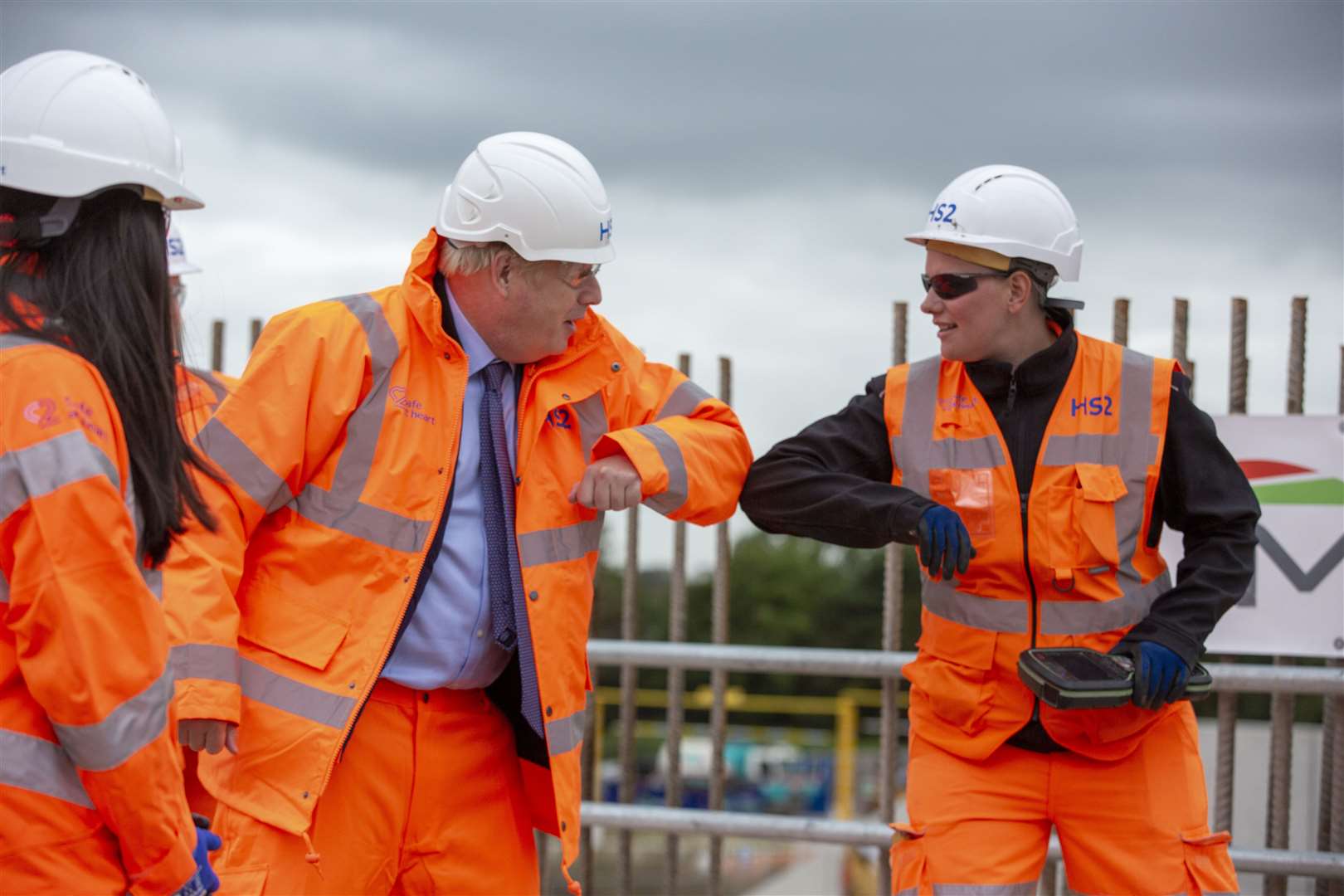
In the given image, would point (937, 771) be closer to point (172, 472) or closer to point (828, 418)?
point (828, 418)

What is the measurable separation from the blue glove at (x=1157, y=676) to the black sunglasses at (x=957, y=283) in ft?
3.96

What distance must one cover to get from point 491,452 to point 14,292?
5.07 feet

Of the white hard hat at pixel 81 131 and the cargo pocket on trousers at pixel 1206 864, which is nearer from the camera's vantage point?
the white hard hat at pixel 81 131

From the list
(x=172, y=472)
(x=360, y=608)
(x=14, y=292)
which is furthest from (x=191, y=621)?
(x=14, y=292)

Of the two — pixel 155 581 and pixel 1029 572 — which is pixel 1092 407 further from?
pixel 155 581

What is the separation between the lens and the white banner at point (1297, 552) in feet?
19.4

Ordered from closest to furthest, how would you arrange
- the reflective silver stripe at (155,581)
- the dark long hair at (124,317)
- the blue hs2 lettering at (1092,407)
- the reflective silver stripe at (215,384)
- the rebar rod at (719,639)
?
1. the dark long hair at (124,317)
2. the reflective silver stripe at (155,581)
3. the blue hs2 lettering at (1092,407)
4. the reflective silver stripe at (215,384)
5. the rebar rod at (719,639)

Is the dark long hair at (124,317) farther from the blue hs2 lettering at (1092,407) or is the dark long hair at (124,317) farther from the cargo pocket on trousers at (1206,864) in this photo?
the cargo pocket on trousers at (1206,864)

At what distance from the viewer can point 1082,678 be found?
3928 mm

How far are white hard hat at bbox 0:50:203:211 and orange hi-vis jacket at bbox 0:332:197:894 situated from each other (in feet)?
1.15

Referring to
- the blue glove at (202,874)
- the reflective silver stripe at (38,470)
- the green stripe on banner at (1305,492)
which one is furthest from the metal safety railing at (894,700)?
the reflective silver stripe at (38,470)

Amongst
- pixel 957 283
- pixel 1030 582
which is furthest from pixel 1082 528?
pixel 957 283

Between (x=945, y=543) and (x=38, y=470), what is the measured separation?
101 inches

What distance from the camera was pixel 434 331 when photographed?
154 inches
